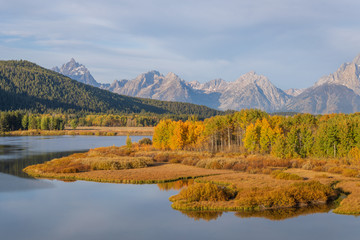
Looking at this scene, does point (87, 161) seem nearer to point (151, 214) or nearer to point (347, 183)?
point (151, 214)

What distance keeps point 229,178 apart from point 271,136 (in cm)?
3000

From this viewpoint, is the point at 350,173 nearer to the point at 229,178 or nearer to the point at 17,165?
the point at 229,178

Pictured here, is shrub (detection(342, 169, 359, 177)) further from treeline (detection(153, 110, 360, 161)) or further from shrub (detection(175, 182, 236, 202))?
shrub (detection(175, 182, 236, 202))

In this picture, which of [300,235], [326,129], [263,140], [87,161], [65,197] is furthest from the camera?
[263,140]

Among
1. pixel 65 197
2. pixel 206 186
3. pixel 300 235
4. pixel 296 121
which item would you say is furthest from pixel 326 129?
pixel 65 197

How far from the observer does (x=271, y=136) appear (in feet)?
250

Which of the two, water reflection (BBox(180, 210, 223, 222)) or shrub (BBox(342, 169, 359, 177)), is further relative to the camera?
shrub (BBox(342, 169, 359, 177))

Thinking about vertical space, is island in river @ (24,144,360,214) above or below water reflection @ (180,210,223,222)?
above

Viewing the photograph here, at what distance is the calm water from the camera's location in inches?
1082

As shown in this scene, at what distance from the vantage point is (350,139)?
65062 millimetres

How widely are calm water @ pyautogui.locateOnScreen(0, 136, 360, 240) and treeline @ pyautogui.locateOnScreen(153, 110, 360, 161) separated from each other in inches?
1392

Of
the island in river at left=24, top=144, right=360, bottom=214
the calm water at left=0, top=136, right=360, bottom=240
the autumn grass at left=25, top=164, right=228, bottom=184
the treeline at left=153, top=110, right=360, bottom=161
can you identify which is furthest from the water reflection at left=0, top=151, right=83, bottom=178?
the treeline at left=153, top=110, right=360, bottom=161

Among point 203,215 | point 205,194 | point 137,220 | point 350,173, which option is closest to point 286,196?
point 205,194

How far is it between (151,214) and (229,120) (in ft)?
206
